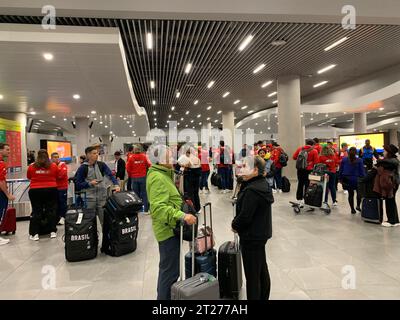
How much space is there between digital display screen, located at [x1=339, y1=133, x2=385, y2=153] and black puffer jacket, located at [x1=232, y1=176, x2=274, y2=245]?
12243 mm

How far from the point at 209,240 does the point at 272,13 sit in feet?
18.3

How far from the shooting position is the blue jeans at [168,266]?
94.7 inches

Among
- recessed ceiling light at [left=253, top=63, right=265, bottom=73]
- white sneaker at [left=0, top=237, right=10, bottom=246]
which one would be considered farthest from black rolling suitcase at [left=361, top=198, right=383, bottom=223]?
recessed ceiling light at [left=253, top=63, right=265, bottom=73]

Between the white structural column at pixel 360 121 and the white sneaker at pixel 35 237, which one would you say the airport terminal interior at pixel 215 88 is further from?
the white structural column at pixel 360 121

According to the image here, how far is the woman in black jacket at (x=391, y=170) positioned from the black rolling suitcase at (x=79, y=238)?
196 inches

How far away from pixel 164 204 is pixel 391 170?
188 inches

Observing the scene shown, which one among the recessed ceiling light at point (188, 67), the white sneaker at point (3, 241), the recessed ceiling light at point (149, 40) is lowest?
the white sneaker at point (3, 241)

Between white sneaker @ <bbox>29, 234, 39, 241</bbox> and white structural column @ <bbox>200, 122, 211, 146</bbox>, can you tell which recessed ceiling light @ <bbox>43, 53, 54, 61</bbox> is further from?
white structural column @ <bbox>200, 122, 211, 146</bbox>

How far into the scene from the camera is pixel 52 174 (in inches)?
204

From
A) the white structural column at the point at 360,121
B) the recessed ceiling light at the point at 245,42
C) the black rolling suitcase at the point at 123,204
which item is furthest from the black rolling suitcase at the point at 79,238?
the white structural column at the point at 360,121

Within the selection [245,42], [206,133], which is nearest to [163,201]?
[245,42]

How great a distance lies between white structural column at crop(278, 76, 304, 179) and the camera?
12.9 m

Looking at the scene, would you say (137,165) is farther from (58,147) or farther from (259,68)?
(259,68)

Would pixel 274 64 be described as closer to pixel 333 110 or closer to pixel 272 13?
pixel 272 13
